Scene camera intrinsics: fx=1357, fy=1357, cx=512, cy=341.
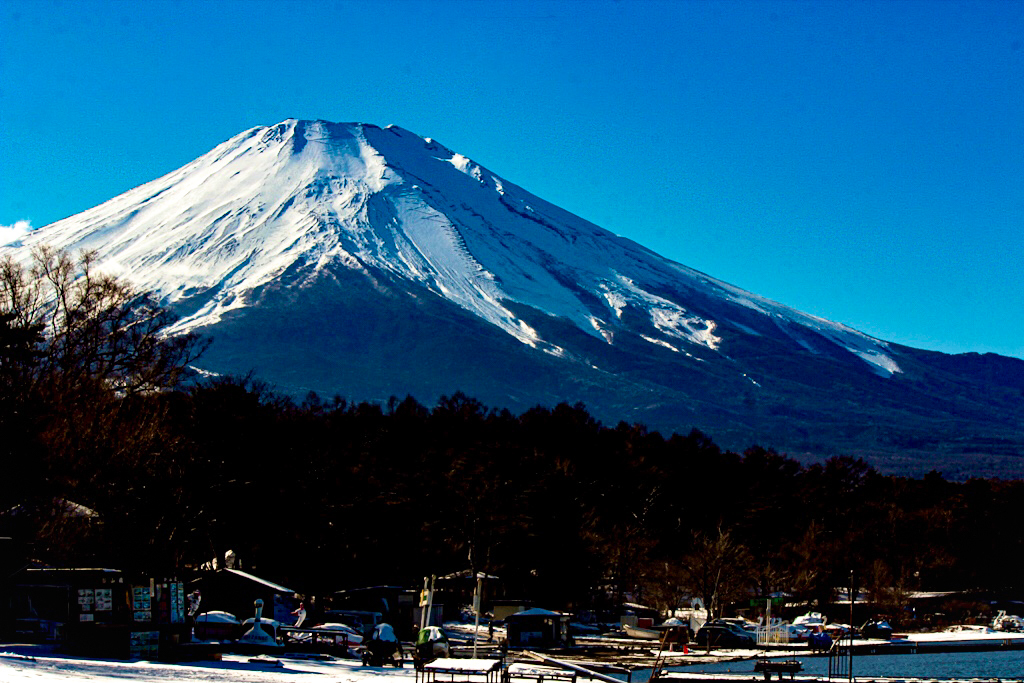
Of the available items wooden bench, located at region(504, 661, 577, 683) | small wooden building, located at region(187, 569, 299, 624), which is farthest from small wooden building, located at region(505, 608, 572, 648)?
wooden bench, located at region(504, 661, 577, 683)

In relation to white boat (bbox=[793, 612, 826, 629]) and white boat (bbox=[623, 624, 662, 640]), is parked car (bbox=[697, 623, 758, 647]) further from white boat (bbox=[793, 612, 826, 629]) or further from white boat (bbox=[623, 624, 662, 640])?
white boat (bbox=[793, 612, 826, 629])

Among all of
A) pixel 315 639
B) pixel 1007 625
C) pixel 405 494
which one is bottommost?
pixel 1007 625

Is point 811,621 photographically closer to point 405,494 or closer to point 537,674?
point 405,494

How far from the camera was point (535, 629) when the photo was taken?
40.0 meters

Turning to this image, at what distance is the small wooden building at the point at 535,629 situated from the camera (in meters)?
39.4

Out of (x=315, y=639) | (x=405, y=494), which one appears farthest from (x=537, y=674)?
(x=405, y=494)

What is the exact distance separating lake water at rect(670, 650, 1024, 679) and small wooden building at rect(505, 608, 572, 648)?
4.48 meters

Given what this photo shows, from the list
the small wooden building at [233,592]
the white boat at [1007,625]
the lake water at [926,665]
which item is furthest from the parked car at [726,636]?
the white boat at [1007,625]

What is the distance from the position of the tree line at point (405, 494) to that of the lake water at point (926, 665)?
11225 mm

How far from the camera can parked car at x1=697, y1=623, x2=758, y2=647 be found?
47312 mm

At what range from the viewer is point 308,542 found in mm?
52500

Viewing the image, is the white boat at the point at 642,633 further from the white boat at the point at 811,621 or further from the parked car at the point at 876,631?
the parked car at the point at 876,631

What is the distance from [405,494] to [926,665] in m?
23.9

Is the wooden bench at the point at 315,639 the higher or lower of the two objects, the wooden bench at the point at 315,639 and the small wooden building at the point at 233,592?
the lower
